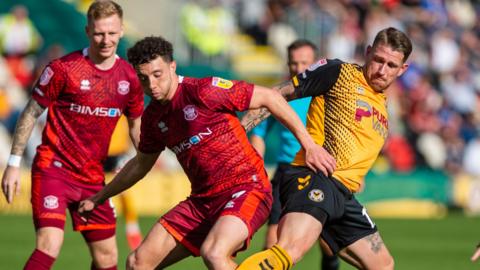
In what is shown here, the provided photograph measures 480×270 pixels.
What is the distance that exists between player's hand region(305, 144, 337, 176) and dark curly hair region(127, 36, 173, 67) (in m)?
1.25

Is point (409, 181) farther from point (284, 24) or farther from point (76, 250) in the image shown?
point (76, 250)

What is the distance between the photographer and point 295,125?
7719 mm

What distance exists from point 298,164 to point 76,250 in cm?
692

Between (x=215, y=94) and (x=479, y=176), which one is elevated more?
(x=215, y=94)

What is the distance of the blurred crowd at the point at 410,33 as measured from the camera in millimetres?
24516

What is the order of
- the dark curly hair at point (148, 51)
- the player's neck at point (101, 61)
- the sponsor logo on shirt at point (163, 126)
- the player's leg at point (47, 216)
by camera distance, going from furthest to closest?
the player's neck at point (101, 61) < the player's leg at point (47, 216) < the sponsor logo on shirt at point (163, 126) < the dark curly hair at point (148, 51)

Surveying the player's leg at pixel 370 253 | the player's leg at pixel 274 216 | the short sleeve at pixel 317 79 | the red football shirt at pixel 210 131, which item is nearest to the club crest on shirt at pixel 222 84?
the red football shirt at pixel 210 131

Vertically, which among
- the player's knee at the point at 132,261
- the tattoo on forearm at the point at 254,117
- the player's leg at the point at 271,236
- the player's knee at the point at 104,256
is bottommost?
the player's leg at the point at 271,236

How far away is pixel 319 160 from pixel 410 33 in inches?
816

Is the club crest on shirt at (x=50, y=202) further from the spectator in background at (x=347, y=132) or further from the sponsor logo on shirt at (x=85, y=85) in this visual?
the spectator in background at (x=347, y=132)

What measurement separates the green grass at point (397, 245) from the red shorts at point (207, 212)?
4485mm

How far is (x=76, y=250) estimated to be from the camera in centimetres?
1462

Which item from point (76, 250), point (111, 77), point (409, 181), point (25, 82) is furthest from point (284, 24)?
point (111, 77)

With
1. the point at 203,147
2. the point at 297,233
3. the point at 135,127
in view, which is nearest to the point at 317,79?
the point at 203,147
